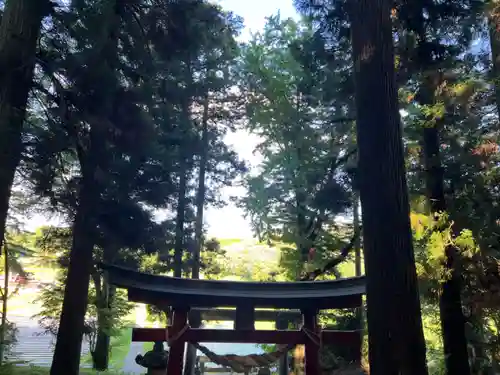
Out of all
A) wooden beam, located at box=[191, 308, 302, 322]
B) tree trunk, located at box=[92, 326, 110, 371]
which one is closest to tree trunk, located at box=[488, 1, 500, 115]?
wooden beam, located at box=[191, 308, 302, 322]

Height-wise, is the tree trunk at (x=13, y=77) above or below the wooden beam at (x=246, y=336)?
above

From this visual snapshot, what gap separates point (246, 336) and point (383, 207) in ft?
12.0

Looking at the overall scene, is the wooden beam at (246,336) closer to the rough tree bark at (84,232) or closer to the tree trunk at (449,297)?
the rough tree bark at (84,232)

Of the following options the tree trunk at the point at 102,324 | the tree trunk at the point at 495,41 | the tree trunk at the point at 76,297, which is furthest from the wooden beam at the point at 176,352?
the tree trunk at the point at 495,41

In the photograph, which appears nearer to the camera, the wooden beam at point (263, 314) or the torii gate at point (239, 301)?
the torii gate at point (239, 301)

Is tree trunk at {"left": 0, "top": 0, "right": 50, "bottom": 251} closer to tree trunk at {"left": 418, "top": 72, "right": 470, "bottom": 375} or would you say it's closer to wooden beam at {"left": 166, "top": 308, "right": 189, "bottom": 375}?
wooden beam at {"left": 166, "top": 308, "right": 189, "bottom": 375}

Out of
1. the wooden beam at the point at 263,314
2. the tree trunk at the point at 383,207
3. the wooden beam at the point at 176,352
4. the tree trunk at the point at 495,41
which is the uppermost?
the tree trunk at the point at 495,41

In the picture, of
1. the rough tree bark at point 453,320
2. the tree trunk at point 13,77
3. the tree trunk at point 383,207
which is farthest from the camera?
the rough tree bark at point 453,320

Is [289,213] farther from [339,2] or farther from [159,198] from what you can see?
[339,2]

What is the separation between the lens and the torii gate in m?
6.00

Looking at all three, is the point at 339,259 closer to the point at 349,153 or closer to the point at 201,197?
the point at 349,153

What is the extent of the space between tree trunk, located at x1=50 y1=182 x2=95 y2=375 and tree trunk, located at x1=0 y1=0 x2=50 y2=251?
1993 mm

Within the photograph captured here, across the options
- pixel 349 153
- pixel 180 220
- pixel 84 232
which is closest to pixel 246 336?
pixel 84 232

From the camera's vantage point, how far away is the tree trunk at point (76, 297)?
6.79 metres
